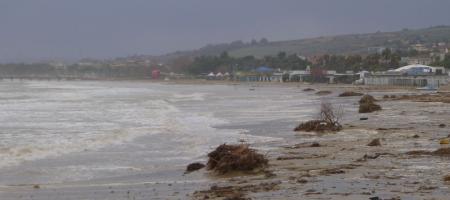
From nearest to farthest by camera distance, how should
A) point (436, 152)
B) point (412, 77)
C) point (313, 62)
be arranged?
point (436, 152), point (412, 77), point (313, 62)

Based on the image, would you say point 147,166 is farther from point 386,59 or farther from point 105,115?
point 386,59

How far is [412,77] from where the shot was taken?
97250 millimetres

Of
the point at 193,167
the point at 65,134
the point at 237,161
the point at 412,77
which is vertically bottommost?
the point at 412,77

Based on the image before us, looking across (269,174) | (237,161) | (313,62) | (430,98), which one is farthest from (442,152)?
(313,62)

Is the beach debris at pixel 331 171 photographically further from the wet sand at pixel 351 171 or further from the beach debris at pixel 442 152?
the beach debris at pixel 442 152

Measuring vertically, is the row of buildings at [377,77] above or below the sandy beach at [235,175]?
below

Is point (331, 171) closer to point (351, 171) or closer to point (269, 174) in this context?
point (351, 171)

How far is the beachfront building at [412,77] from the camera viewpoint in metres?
93.3

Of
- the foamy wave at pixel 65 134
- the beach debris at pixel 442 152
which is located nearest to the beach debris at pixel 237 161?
the beach debris at pixel 442 152

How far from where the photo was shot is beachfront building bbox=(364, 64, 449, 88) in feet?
306

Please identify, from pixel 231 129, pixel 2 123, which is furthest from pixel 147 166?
pixel 2 123

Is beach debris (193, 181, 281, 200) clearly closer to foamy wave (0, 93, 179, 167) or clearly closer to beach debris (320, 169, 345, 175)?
beach debris (320, 169, 345, 175)

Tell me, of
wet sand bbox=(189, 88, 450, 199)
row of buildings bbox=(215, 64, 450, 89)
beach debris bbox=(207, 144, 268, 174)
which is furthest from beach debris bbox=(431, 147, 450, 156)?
row of buildings bbox=(215, 64, 450, 89)

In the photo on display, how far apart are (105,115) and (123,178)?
85.8 ft
